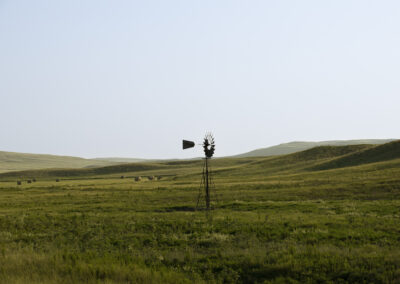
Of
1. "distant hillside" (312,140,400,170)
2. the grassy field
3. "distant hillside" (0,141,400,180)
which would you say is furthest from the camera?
"distant hillside" (0,141,400,180)

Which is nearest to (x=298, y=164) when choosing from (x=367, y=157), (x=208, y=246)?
(x=367, y=157)

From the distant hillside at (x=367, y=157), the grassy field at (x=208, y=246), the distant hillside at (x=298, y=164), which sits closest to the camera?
the grassy field at (x=208, y=246)

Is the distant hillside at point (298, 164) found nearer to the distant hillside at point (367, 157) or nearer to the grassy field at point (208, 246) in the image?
the distant hillside at point (367, 157)

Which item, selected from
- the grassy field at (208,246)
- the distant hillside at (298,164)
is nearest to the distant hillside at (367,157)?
the distant hillside at (298,164)

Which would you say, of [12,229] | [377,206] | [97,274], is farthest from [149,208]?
[97,274]

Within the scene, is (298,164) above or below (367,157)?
below

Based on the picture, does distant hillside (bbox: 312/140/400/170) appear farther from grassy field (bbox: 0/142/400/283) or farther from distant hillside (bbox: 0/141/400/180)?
grassy field (bbox: 0/142/400/283)

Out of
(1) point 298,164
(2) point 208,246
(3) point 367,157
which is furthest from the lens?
(1) point 298,164

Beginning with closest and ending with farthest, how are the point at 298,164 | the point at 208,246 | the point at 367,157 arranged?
the point at 208,246 < the point at 367,157 < the point at 298,164

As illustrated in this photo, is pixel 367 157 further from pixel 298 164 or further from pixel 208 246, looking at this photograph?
pixel 208 246

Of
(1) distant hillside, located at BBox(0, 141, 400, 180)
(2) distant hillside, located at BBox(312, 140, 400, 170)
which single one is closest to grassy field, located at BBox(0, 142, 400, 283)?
(1) distant hillside, located at BBox(0, 141, 400, 180)

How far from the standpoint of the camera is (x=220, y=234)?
15992 mm

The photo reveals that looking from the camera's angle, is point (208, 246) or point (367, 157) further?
point (367, 157)

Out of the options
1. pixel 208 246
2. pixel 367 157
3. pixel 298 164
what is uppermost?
pixel 367 157
